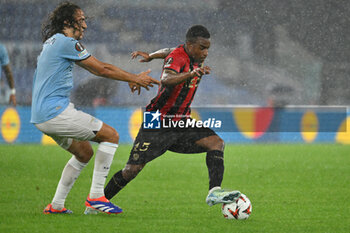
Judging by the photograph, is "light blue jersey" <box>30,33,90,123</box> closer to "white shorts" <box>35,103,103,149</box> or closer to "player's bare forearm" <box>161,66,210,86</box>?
"white shorts" <box>35,103,103,149</box>

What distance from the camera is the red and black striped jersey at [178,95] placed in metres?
5.77

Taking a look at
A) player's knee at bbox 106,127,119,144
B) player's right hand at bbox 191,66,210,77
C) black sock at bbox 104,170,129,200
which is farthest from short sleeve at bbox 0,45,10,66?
player's right hand at bbox 191,66,210,77

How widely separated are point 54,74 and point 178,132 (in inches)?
47.1

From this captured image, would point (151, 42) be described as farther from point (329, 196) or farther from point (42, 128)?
point (42, 128)

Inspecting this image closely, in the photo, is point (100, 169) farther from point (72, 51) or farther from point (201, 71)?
Answer: point (201, 71)

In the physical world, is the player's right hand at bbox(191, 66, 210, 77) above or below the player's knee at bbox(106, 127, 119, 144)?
above

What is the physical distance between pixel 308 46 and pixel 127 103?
25.7 ft

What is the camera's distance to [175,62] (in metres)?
5.70

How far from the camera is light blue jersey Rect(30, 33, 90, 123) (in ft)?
16.7

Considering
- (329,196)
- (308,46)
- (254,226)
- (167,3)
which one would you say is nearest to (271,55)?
(308,46)

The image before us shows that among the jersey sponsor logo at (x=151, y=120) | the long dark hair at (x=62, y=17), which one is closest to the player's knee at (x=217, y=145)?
the jersey sponsor logo at (x=151, y=120)

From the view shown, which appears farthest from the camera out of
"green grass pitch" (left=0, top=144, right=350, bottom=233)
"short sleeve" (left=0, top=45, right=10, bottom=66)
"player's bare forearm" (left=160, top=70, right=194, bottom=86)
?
"short sleeve" (left=0, top=45, right=10, bottom=66)

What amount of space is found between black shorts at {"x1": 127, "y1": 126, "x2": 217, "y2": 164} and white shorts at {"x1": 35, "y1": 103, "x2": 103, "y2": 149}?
1.71ft

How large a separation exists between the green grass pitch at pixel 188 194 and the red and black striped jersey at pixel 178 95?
2.75 feet
